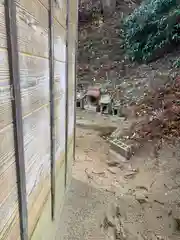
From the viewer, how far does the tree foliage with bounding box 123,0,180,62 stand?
652cm

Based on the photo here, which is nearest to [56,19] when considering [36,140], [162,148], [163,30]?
[36,140]

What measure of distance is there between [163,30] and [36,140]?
6.74 metres

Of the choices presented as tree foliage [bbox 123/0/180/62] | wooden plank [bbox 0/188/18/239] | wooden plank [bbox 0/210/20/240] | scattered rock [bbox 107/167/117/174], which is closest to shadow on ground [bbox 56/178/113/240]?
scattered rock [bbox 107/167/117/174]

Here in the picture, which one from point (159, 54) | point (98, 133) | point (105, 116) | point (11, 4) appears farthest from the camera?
point (159, 54)

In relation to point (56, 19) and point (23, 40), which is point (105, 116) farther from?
point (23, 40)

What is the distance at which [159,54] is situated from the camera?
7.29 meters

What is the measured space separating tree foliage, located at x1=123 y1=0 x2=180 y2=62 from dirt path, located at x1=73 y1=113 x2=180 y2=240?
410 cm

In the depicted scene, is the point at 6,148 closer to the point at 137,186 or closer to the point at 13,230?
the point at 13,230

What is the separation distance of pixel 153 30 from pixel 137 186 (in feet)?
18.6

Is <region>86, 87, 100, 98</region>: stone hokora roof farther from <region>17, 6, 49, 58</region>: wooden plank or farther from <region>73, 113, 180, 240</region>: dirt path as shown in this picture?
<region>17, 6, 49, 58</region>: wooden plank

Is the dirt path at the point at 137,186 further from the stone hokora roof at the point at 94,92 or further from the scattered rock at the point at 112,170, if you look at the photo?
the stone hokora roof at the point at 94,92

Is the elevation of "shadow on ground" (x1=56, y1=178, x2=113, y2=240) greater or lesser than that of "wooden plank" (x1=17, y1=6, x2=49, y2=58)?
lesser

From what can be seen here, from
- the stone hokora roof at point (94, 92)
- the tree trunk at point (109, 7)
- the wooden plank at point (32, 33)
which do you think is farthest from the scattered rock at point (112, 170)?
the tree trunk at point (109, 7)

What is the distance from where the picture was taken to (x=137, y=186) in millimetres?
3082
